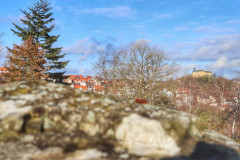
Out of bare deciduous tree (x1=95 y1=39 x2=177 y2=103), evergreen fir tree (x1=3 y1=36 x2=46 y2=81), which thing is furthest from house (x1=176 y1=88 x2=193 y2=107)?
evergreen fir tree (x1=3 y1=36 x2=46 y2=81)

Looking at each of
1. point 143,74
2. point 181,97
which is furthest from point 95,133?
point 181,97

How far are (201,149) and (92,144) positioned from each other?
152 cm

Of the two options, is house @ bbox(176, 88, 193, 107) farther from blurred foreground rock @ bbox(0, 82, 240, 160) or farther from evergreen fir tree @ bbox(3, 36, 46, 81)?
blurred foreground rock @ bbox(0, 82, 240, 160)

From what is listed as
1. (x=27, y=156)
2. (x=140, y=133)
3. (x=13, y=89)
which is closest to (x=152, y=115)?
(x=140, y=133)

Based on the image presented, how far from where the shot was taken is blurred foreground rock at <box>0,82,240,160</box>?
88.3 inches

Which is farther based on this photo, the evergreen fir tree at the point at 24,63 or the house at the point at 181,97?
the house at the point at 181,97

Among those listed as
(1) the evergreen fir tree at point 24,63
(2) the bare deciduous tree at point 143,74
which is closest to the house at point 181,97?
(2) the bare deciduous tree at point 143,74

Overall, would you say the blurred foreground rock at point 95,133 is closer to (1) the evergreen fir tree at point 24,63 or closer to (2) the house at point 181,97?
(1) the evergreen fir tree at point 24,63

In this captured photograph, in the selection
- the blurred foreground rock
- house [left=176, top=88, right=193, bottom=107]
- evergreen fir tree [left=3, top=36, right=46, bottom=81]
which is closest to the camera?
the blurred foreground rock

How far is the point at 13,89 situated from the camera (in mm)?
3045

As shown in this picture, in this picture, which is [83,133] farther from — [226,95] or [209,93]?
[209,93]

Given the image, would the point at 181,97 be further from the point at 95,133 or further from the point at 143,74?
the point at 95,133

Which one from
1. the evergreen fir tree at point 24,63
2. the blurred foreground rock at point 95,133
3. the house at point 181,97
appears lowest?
the house at point 181,97

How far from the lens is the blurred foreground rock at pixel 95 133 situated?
7.36 ft
